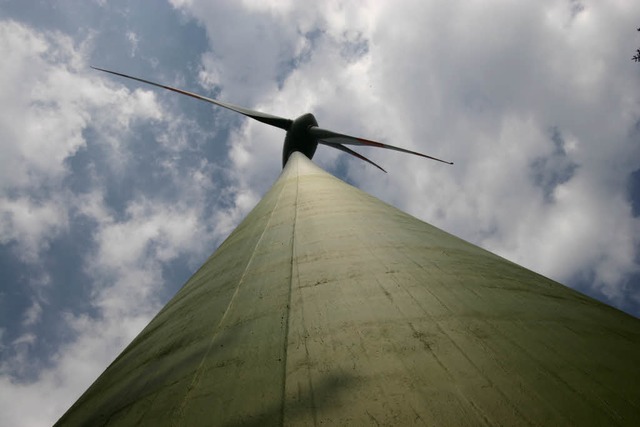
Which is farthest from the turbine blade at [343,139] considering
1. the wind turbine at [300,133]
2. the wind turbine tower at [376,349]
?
the wind turbine tower at [376,349]

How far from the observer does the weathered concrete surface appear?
2.04 meters

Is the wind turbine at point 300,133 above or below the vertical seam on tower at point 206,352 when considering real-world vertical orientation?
above

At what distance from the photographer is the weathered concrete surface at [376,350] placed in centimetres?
204

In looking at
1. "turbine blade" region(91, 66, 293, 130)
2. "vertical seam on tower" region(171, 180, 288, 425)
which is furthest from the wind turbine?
"vertical seam on tower" region(171, 180, 288, 425)

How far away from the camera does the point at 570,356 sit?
2.43m

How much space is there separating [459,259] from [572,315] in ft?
4.06

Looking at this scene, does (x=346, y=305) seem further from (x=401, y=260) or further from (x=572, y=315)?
(x=572, y=315)

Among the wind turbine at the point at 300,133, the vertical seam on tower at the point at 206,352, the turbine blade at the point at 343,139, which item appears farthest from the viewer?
the wind turbine at the point at 300,133

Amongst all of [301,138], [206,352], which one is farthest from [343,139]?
[206,352]

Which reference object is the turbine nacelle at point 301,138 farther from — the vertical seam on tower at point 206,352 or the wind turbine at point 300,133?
the vertical seam on tower at point 206,352

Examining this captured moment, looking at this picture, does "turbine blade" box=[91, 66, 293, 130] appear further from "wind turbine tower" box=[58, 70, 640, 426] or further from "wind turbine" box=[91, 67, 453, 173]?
"wind turbine tower" box=[58, 70, 640, 426]

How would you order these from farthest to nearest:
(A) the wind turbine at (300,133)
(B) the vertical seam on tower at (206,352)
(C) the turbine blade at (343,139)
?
(A) the wind turbine at (300,133), (C) the turbine blade at (343,139), (B) the vertical seam on tower at (206,352)

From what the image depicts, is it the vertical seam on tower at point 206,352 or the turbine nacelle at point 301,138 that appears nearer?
the vertical seam on tower at point 206,352

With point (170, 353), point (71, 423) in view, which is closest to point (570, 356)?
point (170, 353)
